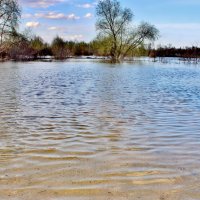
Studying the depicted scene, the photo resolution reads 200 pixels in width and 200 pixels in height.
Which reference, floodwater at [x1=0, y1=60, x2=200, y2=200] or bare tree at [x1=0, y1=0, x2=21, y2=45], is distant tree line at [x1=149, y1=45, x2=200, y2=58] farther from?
floodwater at [x1=0, y1=60, x2=200, y2=200]

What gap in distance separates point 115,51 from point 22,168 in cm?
6362

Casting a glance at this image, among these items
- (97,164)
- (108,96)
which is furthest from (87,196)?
(108,96)

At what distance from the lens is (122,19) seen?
64312 mm

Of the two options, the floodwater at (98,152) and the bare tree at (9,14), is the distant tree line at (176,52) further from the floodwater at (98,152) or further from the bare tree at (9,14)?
the floodwater at (98,152)

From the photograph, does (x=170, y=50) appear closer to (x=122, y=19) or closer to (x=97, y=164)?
(x=122, y=19)

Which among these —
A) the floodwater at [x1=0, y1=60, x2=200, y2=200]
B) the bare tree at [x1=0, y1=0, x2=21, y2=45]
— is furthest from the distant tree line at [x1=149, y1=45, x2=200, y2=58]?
the floodwater at [x1=0, y1=60, x2=200, y2=200]

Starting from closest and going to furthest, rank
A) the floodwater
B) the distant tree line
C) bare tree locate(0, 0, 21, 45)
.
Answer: the floodwater
bare tree locate(0, 0, 21, 45)
the distant tree line

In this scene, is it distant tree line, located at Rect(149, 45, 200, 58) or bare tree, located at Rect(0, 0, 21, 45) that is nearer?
bare tree, located at Rect(0, 0, 21, 45)

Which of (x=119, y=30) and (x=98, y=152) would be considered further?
(x=119, y=30)

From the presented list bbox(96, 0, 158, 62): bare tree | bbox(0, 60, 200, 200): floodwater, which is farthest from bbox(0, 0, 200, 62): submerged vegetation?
bbox(0, 60, 200, 200): floodwater

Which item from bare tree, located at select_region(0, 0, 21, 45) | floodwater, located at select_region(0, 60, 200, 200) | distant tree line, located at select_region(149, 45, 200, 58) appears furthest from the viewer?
distant tree line, located at select_region(149, 45, 200, 58)

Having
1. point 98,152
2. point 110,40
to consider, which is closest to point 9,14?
point 110,40

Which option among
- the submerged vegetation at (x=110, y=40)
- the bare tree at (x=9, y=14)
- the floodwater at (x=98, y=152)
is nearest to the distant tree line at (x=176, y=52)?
the submerged vegetation at (x=110, y=40)

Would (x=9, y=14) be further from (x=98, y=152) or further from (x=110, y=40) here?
(x=98, y=152)
